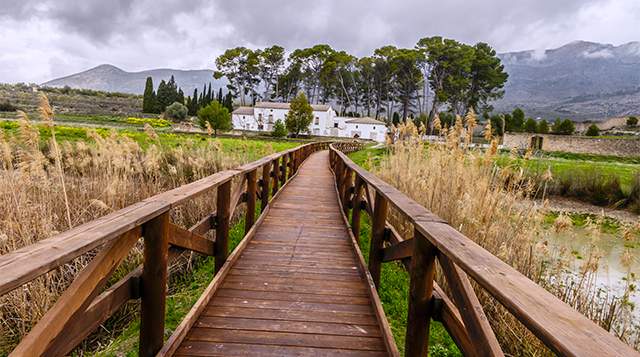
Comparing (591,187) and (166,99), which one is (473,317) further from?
(166,99)

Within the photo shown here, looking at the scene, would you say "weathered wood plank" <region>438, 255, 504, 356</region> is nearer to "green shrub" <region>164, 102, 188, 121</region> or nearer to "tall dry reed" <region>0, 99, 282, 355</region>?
"tall dry reed" <region>0, 99, 282, 355</region>

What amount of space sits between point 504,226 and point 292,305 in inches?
103

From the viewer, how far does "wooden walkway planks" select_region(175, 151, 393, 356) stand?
7.70 ft

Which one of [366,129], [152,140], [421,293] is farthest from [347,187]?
[366,129]

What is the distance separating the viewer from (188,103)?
2530 inches

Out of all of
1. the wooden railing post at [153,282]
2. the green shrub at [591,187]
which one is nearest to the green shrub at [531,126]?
the green shrub at [591,187]

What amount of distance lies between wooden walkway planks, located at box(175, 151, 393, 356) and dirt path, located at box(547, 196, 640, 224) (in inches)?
346

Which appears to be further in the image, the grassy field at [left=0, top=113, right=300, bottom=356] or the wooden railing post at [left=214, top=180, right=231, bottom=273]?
the wooden railing post at [left=214, top=180, right=231, bottom=273]

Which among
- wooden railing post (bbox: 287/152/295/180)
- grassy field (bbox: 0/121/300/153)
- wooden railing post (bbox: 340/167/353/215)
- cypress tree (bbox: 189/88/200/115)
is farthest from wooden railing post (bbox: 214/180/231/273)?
cypress tree (bbox: 189/88/200/115)

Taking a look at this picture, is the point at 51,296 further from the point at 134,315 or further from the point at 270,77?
the point at 270,77

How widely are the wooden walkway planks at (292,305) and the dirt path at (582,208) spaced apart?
8783 mm

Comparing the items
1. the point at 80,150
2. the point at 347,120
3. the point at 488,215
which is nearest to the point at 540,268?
the point at 488,215

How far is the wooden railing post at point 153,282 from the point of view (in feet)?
6.56

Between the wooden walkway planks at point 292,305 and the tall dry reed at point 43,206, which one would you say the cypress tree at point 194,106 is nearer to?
the tall dry reed at point 43,206
